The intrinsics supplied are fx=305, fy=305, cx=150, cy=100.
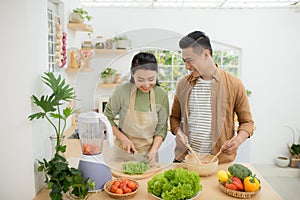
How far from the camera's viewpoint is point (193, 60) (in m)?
1.22

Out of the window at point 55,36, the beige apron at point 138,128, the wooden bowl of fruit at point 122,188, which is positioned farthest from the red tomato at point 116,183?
the window at point 55,36

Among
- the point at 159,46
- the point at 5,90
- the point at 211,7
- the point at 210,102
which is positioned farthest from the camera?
the point at 211,7

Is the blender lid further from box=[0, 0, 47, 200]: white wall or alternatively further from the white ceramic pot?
the white ceramic pot

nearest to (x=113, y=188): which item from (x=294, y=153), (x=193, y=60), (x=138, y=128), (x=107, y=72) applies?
(x=138, y=128)

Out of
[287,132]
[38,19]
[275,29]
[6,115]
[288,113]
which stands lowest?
[287,132]

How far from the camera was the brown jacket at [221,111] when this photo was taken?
130cm

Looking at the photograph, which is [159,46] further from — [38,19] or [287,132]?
[287,132]

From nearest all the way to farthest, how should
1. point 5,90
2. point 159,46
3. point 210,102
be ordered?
1. point 159,46
2. point 5,90
3. point 210,102

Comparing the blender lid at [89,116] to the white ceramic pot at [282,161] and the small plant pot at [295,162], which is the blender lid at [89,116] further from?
the small plant pot at [295,162]

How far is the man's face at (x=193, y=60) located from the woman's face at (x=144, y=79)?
15cm

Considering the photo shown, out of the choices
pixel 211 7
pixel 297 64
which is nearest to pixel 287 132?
pixel 297 64

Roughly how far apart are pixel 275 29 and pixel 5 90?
3.75 metres

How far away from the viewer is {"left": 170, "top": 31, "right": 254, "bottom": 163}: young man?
1.25m

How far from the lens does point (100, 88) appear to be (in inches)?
44.5
